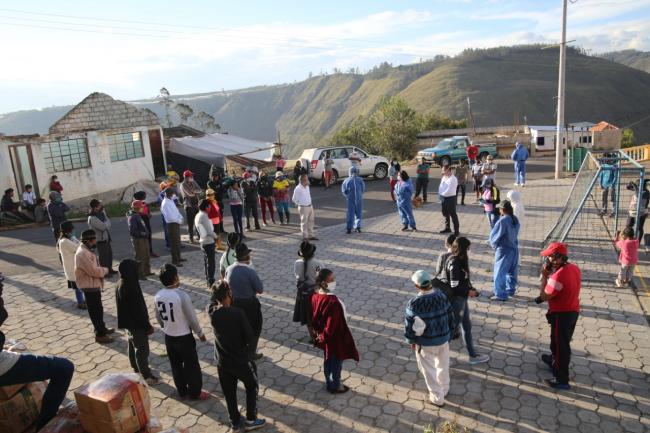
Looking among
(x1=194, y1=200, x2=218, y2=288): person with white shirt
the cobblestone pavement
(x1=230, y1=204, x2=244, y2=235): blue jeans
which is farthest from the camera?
(x1=230, y1=204, x2=244, y2=235): blue jeans

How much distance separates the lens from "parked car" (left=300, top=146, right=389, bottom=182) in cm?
2084

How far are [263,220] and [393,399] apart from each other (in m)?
9.71

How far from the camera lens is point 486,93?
9319 centimetres

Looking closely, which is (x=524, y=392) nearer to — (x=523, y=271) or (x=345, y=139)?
(x=523, y=271)

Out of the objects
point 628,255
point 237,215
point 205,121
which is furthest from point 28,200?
point 205,121

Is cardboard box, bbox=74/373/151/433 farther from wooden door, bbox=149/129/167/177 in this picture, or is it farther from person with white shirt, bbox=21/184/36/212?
wooden door, bbox=149/129/167/177

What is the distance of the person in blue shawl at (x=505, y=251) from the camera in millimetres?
7680

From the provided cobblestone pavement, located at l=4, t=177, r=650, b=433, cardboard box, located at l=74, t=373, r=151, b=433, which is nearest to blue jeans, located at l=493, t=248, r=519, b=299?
cobblestone pavement, located at l=4, t=177, r=650, b=433

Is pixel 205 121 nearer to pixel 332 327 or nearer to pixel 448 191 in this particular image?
pixel 448 191

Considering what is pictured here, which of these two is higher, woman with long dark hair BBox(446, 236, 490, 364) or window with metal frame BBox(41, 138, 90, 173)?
window with metal frame BBox(41, 138, 90, 173)

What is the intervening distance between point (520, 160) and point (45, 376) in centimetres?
1707

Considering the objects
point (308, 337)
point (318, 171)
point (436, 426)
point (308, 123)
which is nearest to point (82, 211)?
point (318, 171)

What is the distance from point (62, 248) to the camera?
7555 millimetres

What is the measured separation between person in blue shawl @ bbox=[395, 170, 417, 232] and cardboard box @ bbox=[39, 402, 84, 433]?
972 centimetres
